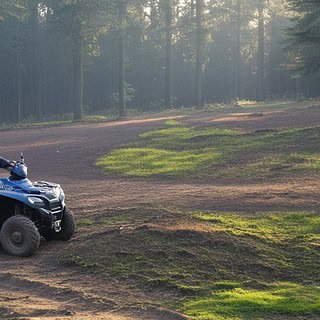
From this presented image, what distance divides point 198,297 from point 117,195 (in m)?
8.33

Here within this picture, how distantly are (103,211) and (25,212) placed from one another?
296 cm

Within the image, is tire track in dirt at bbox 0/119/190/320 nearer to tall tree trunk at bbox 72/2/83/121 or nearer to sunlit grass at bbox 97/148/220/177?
sunlit grass at bbox 97/148/220/177

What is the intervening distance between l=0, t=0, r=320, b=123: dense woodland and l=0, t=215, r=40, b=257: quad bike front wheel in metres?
49.9

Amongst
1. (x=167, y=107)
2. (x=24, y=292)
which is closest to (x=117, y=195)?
(x=24, y=292)

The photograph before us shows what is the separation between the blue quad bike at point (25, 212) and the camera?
10055 millimetres

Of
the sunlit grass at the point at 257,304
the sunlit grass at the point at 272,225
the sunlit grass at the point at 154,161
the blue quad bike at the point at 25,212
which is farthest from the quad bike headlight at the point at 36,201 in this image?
the sunlit grass at the point at 154,161

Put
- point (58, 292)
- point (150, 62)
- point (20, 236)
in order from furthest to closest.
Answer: point (150, 62) → point (20, 236) → point (58, 292)

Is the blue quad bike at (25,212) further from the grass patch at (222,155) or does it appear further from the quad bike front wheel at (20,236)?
the grass patch at (222,155)

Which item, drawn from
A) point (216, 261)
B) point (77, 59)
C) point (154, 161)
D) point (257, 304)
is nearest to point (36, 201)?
point (216, 261)

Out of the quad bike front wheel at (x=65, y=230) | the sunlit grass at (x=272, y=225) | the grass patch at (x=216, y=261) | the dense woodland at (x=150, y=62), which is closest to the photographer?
the grass patch at (x=216, y=261)

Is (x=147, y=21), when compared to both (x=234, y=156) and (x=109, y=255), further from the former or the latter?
(x=109, y=255)

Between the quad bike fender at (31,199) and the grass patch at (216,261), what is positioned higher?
the quad bike fender at (31,199)

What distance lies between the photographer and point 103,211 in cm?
1334

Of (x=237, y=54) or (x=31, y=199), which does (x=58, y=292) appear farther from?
(x=237, y=54)
